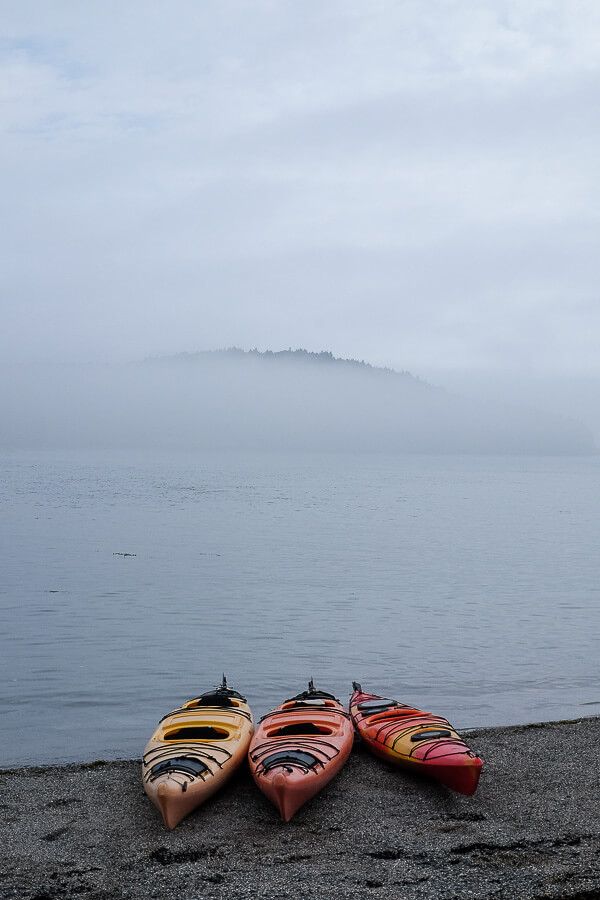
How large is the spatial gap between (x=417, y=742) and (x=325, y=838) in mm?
2059

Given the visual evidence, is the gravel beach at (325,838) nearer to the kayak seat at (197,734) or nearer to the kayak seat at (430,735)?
the kayak seat at (430,735)

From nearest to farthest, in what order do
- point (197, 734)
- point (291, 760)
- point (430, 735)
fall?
point (291, 760) < point (430, 735) < point (197, 734)

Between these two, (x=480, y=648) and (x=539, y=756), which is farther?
(x=480, y=648)

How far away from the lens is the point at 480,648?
1827cm

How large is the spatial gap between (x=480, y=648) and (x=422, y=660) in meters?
1.86

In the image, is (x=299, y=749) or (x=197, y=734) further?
(x=197, y=734)

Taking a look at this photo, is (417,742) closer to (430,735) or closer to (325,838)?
(430,735)

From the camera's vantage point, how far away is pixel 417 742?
30.1 feet

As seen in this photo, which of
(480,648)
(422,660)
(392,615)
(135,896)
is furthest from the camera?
(392,615)

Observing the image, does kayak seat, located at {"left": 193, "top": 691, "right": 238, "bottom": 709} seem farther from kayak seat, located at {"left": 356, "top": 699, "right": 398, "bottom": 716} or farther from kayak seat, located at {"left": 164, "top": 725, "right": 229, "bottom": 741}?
kayak seat, located at {"left": 356, "top": 699, "right": 398, "bottom": 716}

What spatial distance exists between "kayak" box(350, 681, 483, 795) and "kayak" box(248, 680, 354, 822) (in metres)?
0.33

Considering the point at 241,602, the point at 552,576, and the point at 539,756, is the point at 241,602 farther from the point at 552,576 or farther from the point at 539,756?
the point at 539,756

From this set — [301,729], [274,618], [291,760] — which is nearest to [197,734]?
[301,729]

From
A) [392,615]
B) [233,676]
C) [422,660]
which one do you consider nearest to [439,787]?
[233,676]
